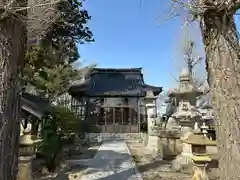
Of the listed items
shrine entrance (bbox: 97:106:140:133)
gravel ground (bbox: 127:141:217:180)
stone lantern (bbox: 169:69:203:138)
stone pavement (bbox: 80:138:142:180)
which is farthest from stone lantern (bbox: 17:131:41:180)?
shrine entrance (bbox: 97:106:140:133)

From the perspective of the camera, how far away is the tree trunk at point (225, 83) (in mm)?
2742

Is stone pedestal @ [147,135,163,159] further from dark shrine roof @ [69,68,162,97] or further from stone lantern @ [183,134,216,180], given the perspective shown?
dark shrine roof @ [69,68,162,97]

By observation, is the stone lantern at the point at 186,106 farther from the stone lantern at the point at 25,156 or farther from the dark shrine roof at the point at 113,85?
the dark shrine roof at the point at 113,85

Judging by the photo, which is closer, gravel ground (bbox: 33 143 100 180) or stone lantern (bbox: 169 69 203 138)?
gravel ground (bbox: 33 143 100 180)

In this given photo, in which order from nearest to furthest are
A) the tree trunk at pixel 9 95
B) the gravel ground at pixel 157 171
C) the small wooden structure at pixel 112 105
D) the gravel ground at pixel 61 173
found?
1. the tree trunk at pixel 9 95
2. the gravel ground at pixel 157 171
3. the gravel ground at pixel 61 173
4. the small wooden structure at pixel 112 105

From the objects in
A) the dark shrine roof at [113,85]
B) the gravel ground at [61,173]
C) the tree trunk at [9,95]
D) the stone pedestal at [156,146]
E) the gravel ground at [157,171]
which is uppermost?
the dark shrine roof at [113,85]

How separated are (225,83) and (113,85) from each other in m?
23.0

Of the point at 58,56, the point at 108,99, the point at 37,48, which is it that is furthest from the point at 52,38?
the point at 108,99

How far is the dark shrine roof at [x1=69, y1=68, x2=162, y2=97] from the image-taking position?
23303mm

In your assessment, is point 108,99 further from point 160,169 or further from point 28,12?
point 28,12

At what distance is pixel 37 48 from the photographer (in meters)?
9.34

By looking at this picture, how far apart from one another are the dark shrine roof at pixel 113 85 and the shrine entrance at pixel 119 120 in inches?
64.6

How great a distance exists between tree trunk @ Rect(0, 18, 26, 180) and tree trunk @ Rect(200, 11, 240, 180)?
8.32 feet

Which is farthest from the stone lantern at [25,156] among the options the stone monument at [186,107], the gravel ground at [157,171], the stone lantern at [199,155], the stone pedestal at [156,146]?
the stone pedestal at [156,146]
